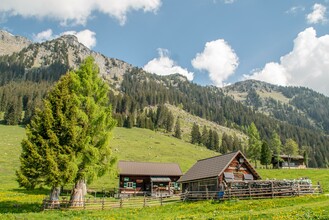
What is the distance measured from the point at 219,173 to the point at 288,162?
76532 millimetres

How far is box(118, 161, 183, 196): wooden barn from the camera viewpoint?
57.4m

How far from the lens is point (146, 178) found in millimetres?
59594

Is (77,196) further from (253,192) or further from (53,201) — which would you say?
(253,192)

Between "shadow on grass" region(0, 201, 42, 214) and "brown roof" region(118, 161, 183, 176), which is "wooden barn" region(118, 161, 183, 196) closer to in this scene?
"brown roof" region(118, 161, 183, 176)

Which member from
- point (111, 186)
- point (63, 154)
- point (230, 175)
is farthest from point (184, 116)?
point (63, 154)

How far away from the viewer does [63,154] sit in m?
27.9

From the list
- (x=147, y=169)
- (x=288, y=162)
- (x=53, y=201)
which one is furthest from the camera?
(x=288, y=162)

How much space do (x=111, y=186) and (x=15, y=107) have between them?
6945 centimetres

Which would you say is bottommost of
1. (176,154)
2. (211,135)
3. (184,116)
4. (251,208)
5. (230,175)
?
(251,208)

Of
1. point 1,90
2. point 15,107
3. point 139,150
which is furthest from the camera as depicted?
point 1,90

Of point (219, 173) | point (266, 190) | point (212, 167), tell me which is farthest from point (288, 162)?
point (266, 190)

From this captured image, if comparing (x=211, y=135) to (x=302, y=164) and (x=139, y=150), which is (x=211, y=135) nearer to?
(x=302, y=164)

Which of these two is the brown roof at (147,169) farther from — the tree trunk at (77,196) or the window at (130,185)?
the tree trunk at (77,196)

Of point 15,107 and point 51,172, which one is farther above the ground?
point 15,107
